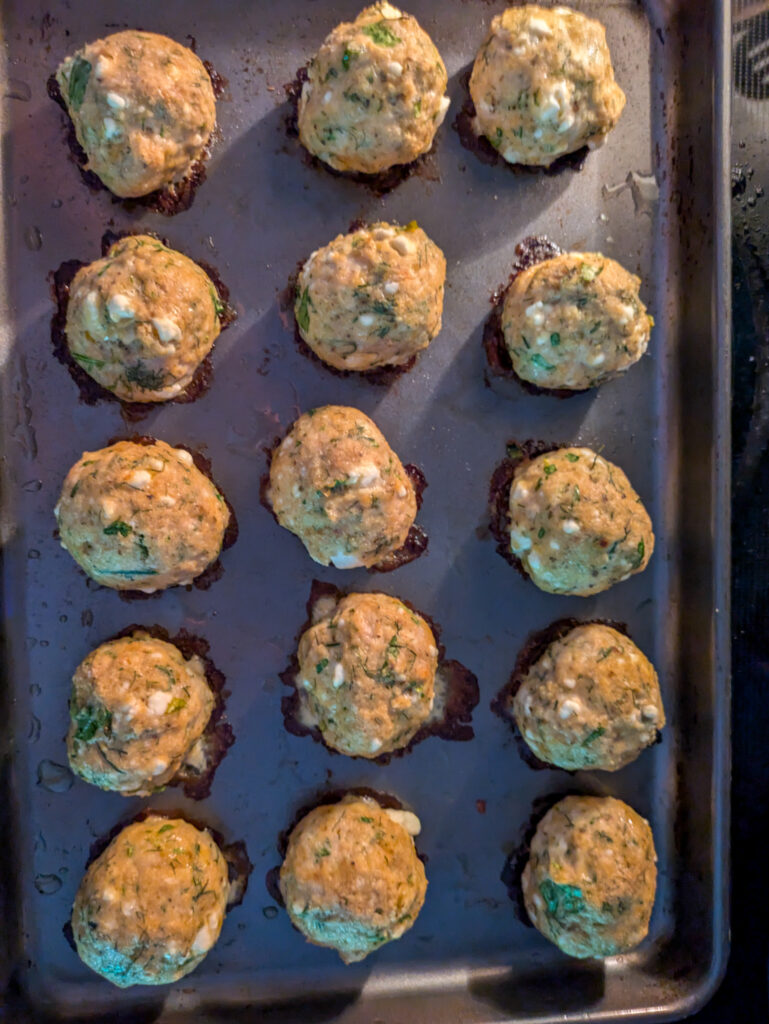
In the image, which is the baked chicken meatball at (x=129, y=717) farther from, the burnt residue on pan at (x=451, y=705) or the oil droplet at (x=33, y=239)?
the oil droplet at (x=33, y=239)

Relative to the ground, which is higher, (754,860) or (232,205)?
(232,205)

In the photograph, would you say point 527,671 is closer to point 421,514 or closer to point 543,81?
point 421,514

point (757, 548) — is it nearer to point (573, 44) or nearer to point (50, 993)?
point (573, 44)

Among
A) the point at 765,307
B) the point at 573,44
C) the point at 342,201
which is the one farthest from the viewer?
the point at 765,307

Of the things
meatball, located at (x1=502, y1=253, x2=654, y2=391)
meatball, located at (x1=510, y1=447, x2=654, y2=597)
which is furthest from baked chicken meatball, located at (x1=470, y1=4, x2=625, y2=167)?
meatball, located at (x1=510, y1=447, x2=654, y2=597)

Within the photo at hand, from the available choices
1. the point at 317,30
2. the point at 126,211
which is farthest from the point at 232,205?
the point at 317,30

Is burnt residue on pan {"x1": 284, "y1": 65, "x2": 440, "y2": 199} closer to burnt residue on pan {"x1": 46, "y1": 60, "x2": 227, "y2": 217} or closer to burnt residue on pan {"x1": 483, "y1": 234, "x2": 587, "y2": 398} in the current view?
burnt residue on pan {"x1": 46, "y1": 60, "x2": 227, "y2": 217}

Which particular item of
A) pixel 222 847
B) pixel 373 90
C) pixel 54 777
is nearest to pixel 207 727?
pixel 222 847
